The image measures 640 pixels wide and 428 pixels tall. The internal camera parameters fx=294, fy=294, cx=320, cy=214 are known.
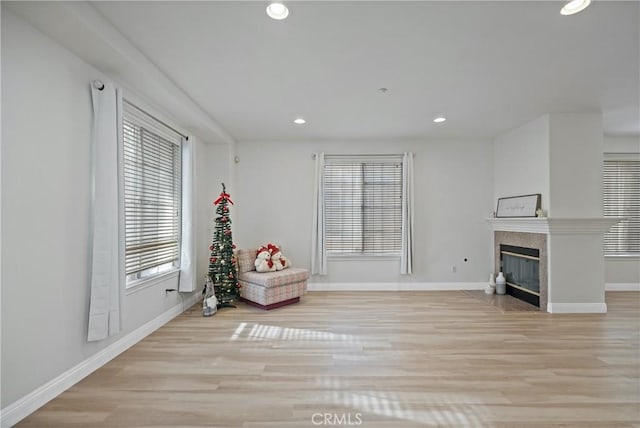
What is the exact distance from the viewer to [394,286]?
532cm

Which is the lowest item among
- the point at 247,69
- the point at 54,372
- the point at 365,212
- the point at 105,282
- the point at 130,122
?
the point at 54,372

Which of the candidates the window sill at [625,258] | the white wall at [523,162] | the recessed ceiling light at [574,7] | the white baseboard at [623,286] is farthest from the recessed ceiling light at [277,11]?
the white baseboard at [623,286]

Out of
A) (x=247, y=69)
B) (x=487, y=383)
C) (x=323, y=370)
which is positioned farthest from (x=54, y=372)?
(x=487, y=383)

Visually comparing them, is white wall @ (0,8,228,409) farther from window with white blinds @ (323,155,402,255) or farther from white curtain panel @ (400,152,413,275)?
white curtain panel @ (400,152,413,275)

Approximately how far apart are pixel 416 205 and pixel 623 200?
370 cm

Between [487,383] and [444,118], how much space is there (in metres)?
3.32

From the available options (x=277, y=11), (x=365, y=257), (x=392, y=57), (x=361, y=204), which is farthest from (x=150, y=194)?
(x=365, y=257)

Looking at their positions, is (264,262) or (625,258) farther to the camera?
(625,258)

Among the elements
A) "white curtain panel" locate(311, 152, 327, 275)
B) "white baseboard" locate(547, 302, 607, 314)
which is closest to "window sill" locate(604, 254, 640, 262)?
"white baseboard" locate(547, 302, 607, 314)

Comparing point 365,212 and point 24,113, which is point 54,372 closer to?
point 24,113

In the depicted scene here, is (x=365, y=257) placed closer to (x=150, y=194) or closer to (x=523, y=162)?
(x=523, y=162)

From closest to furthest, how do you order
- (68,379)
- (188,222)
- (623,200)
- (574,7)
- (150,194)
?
1. (574,7)
2. (68,379)
3. (150,194)
4. (188,222)
5. (623,200)

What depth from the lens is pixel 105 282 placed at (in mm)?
2441

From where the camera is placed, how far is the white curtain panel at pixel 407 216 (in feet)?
17.1
